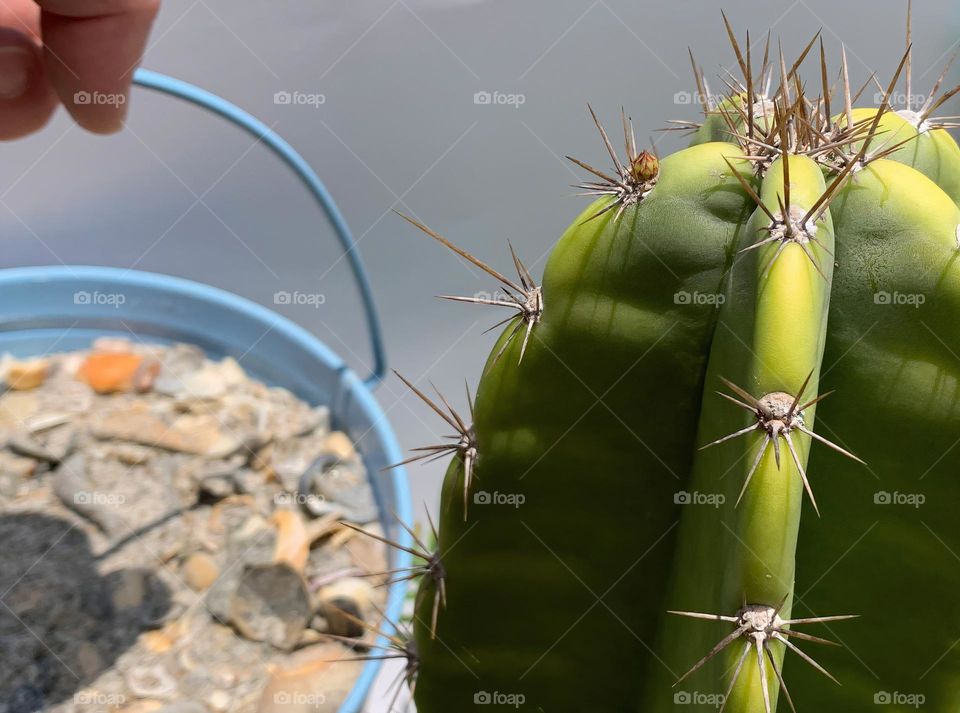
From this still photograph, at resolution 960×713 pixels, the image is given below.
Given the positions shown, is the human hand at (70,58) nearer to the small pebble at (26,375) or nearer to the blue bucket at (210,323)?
the blue bucket at (210,323)

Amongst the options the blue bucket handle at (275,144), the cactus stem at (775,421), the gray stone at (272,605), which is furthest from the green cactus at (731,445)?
the blue bucket handle at (275,144)

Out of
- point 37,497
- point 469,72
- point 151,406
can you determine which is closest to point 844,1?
point 469,72

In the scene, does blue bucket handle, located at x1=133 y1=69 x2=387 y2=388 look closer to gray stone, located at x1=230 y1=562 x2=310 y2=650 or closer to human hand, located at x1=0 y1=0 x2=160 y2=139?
human hand, located at x1=0 y1=0 x2=160 y2=139

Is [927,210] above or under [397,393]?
under

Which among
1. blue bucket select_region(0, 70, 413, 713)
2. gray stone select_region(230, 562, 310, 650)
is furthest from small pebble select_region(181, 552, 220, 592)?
blue bucket select_region(0, 70, 413, 713)

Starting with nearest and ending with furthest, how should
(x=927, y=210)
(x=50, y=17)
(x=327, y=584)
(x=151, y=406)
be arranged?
(x=927, y=210)
(x=50, y=17)
(x=327, y=584)
(x=151, y=406)

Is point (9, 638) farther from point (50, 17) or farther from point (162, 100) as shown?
point (162, 100)

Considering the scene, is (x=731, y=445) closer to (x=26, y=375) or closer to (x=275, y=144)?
(x=275, y=144)
